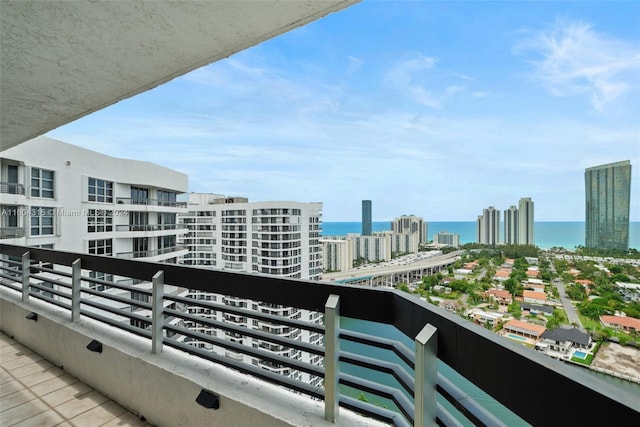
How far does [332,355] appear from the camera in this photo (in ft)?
4.02

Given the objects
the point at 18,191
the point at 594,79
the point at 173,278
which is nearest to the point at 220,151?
the point at 18,191

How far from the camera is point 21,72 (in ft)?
5.70

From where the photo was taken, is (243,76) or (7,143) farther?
(243,76)

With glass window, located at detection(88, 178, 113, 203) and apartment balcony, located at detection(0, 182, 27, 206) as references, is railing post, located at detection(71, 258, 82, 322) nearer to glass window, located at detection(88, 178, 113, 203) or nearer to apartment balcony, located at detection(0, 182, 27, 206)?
apartment balcony, located at detection(0, 182, 27, 206)

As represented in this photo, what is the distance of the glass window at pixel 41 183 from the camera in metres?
10.0

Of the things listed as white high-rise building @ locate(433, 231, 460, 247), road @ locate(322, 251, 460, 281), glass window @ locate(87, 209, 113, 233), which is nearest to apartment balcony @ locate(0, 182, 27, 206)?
glass window @ locate(87, 209, 113, 233)

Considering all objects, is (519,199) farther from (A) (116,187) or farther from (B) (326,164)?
(B) (326,164)

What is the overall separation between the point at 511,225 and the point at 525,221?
19.9 inches

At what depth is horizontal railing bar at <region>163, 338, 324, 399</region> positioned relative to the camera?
1352 mm

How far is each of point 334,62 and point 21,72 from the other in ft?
60.2

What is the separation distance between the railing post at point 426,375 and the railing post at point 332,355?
0.39 metres

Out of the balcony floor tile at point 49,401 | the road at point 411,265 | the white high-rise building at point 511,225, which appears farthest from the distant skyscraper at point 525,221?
the balcony floor tile at point 49,401

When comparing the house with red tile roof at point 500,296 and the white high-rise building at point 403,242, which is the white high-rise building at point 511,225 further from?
the house with red tile roof at point 500,296

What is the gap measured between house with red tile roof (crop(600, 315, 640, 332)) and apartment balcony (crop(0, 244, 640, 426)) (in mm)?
5318
